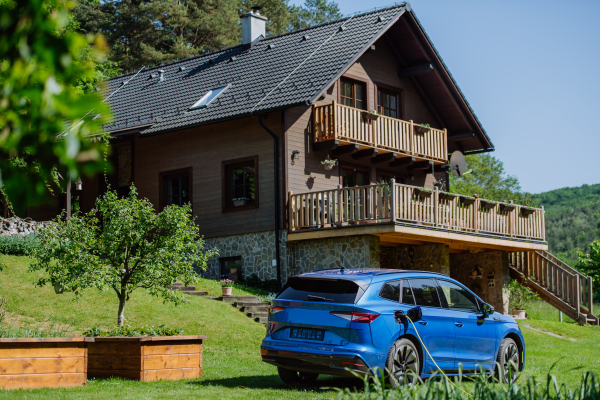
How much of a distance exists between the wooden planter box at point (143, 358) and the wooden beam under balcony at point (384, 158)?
13.4m

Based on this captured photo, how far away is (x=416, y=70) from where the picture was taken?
2480 centimetres

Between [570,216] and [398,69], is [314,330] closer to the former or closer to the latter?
[398,69]

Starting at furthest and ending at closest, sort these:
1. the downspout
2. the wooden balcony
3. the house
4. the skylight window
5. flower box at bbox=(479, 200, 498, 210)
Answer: the skylight window, flower box at bbox=(479, 200, 498, 210), the downspout, the house, the wooden balcony

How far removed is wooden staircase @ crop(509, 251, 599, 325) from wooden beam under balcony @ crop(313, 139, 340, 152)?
7911 mm

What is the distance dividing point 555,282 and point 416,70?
8.20 meters

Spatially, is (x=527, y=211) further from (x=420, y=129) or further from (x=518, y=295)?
(x=420, y=129)

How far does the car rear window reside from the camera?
9.18 m

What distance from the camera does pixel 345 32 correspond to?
78.7 feet

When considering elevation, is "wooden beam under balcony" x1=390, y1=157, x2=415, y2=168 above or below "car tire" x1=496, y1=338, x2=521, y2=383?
above

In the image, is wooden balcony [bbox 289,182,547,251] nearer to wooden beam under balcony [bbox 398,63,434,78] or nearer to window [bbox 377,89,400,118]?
window [bbox 377,89,400,118]

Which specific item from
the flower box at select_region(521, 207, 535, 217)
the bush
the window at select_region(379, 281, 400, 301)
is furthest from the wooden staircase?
the bush

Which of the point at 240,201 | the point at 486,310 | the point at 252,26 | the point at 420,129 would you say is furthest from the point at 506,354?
the point at 252,26

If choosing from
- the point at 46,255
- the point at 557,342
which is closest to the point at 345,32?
the point at 557,342

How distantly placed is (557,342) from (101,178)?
15765 millimetres
